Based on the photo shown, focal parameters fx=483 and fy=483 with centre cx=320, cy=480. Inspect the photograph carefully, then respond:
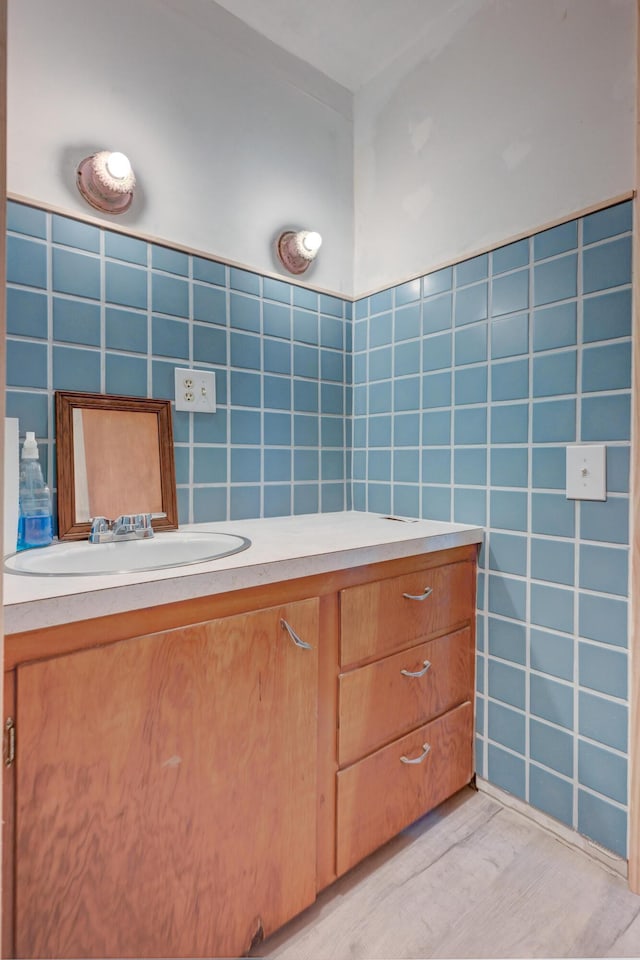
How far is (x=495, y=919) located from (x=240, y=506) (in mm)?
1187

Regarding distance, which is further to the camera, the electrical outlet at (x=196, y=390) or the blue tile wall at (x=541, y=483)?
the electrical outlet at (x=196, y=390)

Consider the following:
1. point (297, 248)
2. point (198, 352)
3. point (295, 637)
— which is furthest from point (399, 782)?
point (297, 248)

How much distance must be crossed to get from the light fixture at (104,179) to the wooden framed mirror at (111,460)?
0.50 metres

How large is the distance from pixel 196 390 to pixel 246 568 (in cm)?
73

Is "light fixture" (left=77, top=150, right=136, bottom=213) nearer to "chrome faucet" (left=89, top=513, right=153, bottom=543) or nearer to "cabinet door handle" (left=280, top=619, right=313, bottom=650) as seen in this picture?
"chrome faucet" (left=89, top=513, right=153, bottom=543)

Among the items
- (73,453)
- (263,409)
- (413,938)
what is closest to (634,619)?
(413,938)

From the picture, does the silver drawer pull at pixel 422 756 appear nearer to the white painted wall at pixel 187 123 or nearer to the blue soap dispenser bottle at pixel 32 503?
the blue soap dispenser bottle at pixel 32 503

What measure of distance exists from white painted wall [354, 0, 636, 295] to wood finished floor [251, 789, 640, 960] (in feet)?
5.34

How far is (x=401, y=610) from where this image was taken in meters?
1.19

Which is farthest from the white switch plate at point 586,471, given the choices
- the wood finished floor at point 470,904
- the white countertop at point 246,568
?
the wood finished floor at point 470,904

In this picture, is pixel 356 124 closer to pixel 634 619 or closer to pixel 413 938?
pixel 634 619

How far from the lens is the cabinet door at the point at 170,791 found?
0.70m

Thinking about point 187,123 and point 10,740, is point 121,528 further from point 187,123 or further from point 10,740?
point 187,123

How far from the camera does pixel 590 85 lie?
1.18 meters
